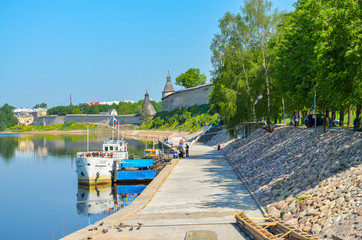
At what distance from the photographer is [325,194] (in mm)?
15156

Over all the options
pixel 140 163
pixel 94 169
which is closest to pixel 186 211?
pixel 140 163

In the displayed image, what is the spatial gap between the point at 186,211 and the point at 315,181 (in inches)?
226

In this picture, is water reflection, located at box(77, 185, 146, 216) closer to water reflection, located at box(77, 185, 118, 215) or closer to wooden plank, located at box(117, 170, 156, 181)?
water reflection, located at box(77, 185, 118, 215)

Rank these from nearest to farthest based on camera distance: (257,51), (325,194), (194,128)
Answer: (325,194) → (257,51) → (194,128)

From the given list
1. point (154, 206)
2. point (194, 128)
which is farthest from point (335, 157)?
point (194, 128)

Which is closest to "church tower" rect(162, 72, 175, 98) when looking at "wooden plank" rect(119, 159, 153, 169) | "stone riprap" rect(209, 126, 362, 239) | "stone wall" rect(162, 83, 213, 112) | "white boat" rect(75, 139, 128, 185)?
"stone wall" rect(162, 83, 213, 112)

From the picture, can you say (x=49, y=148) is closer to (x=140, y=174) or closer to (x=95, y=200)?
(x=140, y=174)

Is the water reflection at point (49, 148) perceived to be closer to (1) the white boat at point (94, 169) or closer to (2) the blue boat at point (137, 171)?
(2) the blue boat at point (137, 171)

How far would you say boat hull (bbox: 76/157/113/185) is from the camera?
36497 millimetres

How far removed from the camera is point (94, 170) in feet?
121

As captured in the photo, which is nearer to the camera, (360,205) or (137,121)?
(360,205)

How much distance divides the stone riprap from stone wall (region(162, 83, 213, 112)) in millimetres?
90683

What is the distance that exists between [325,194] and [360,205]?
2.30 m

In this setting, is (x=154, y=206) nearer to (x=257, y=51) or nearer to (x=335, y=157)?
(x=335, y=157)
